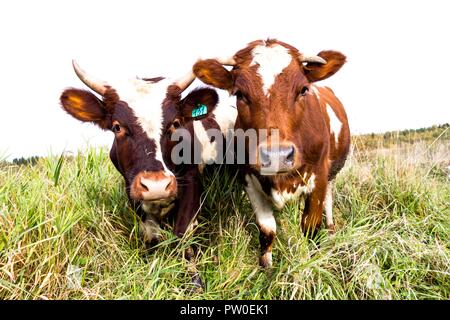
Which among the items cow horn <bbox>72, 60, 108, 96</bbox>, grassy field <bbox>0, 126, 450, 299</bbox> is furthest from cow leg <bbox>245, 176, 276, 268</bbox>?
cow horn <bbox>72, 60, 108, 96</bbox>

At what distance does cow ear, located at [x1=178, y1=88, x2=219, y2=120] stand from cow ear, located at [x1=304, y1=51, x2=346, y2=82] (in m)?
1.01

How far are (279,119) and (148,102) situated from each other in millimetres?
1285

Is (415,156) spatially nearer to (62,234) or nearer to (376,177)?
(376,177)

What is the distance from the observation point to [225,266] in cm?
530

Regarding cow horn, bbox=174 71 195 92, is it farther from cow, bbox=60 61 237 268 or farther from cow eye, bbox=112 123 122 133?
cow eye, bbox=112 123 122 133

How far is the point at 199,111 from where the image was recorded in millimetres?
5465

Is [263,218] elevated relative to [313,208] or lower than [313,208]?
lower

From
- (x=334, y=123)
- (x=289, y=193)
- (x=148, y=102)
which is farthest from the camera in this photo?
(x=334, y=123)

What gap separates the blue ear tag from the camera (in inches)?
214

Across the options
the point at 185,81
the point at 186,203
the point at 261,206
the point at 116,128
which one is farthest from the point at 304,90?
the point at 116,128

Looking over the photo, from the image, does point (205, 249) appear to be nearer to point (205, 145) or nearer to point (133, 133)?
point (205, 145)

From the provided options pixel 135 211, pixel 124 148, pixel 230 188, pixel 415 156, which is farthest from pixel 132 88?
pixel 415 156

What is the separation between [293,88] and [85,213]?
243 cm

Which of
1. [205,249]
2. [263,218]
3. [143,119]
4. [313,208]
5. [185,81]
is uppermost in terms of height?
[185,81]
